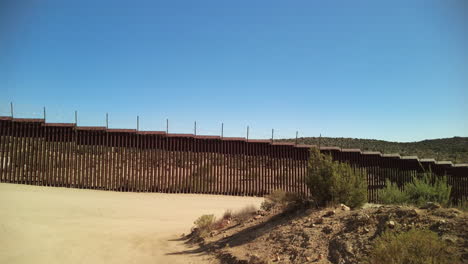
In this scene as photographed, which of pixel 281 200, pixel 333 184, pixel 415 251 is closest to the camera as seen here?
pixel 415 251

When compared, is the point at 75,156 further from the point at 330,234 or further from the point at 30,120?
the point at 330,234

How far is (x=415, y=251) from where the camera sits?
4.25m

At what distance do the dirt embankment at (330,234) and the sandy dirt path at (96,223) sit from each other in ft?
3.38

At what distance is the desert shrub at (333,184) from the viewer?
305 inches

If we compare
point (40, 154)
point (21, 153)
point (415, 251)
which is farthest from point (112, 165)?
point (415, 251)

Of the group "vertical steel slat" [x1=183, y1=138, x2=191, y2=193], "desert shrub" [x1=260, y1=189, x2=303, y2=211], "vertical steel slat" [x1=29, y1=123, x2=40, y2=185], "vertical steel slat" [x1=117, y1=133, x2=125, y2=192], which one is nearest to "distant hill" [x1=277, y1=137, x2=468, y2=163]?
"vertical steel slat" [x1=183, y1=138, x2=191, y2=193]

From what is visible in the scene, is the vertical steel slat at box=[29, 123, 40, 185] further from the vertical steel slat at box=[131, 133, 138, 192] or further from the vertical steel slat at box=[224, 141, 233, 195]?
the vertical steel slat at box=[224, 141, 233, 195]

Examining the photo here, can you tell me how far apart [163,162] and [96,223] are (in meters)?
6.42

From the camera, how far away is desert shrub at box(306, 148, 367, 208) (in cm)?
774

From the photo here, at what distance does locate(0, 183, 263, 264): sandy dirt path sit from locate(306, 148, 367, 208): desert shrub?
9.92ft

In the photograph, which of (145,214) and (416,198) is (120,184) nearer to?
(145,214)

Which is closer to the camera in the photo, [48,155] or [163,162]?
[48,155]

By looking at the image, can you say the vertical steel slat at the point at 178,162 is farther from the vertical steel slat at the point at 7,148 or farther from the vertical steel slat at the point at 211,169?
the vertical steel slat at the point at 7,148

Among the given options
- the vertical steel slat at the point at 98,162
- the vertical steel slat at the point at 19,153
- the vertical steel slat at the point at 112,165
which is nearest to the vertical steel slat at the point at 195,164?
the vertical steel slat at the point at 112,165
